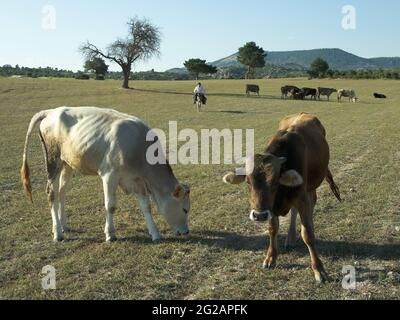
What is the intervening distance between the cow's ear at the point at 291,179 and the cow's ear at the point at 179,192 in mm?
2020

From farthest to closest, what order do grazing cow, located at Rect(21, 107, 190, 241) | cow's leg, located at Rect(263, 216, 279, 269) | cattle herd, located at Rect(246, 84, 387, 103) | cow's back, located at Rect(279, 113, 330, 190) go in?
cattle herd, located at Rect(246, 84, 387, 103)
grazing cow, located at Rect(21, 107, 190, 241)
cow's back, located at Rect(279, 113, 330, 190)
cow's leg, located at Rect(263, 216, 279, 269)

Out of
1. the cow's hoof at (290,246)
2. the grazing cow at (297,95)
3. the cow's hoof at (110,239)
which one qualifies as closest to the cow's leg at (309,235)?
the cow's hoof at (290,246)

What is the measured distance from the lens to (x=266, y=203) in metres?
5.14

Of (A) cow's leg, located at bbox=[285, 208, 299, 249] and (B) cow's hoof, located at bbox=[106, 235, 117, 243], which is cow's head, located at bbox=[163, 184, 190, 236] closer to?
(B) cow's hoof, located at bbox=[106, 235, 117, 243]

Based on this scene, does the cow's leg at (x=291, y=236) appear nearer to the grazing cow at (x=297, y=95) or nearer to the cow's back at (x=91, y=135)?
the cow's back at (x=91, y=135)

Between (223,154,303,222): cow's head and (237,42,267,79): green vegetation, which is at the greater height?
(237,42,267,79): green vegetation

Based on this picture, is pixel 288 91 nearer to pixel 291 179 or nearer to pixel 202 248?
pixel 202 248

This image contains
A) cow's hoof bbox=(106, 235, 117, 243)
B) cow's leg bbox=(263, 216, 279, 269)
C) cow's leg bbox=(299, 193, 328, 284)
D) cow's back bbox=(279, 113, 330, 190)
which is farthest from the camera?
cow's hoof bbox=(106, 235, 117, 243)

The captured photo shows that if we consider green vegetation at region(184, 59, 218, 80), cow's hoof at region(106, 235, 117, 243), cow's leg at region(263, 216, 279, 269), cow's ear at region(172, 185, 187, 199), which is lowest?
cow's hoof at region(106, 235, 117, 243)

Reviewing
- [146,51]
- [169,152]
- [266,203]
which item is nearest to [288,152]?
[266,203]

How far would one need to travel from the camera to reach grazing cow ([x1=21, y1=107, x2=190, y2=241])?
23.1 ft

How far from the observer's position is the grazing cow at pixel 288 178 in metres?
5.20

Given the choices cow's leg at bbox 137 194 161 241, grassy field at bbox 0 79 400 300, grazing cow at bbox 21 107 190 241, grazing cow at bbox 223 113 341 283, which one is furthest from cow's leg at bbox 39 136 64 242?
grazing cow at bbox 223 113 341 283

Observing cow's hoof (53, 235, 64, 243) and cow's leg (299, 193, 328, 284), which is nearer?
cow's leg (299, 193, 328, 284)
